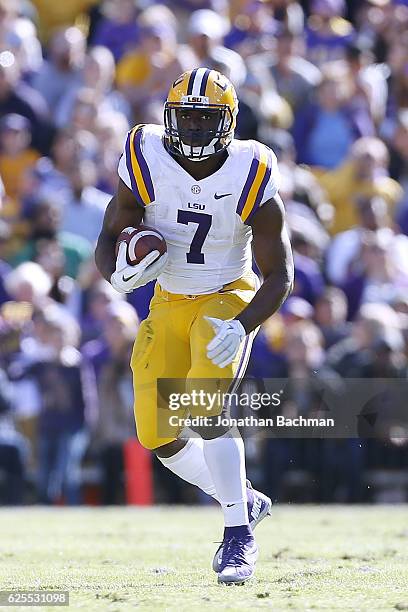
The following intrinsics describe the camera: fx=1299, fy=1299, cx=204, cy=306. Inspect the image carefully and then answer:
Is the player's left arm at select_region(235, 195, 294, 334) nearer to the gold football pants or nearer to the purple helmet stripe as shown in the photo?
the gold football pants

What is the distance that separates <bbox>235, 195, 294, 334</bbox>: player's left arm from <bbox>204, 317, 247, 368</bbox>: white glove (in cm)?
13

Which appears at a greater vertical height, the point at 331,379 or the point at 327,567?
the point at 331,379

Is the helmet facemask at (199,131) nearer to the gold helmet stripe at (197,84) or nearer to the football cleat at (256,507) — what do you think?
the gold helmet stripe at (197,84)

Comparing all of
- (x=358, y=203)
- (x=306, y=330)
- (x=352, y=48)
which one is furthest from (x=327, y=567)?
(x=352, y=48)

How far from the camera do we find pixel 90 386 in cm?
890

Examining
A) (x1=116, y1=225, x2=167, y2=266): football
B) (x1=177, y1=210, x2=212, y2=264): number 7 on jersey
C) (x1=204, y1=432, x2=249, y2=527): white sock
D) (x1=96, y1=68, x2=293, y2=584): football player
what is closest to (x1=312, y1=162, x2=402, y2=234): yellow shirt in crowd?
(x1=96, y1=68, x2=293, y2=584): football player

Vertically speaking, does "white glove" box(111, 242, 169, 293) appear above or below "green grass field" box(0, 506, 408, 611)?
above

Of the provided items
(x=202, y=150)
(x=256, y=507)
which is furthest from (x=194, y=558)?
(x=202, y=150)

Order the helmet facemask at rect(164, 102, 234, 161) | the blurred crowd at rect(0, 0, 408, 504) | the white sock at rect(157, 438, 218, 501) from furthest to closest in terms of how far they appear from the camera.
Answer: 1. the blurred crowd at rect(0, 0, 408, 504)
2. the white sock at rect(157, 438, 218, 501)
3. the helmet facemask at rect(164, 102, 234, 161)

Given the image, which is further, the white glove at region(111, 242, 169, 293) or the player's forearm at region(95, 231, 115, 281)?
the player's forearm at region(95, 231, 115, 281)

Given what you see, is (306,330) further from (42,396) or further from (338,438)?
(42,396)

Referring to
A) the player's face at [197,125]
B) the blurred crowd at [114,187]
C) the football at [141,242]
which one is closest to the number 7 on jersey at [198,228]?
the football at [141,242]

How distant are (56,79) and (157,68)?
97cm

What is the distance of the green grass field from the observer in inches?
175
